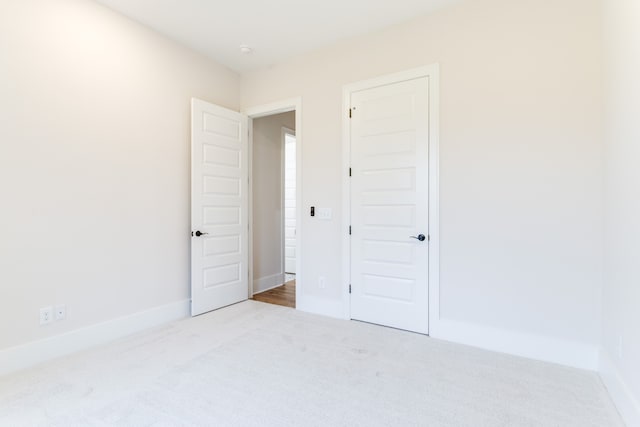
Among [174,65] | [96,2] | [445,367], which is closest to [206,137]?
[174,65]

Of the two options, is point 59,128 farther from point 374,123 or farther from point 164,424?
point 374,123

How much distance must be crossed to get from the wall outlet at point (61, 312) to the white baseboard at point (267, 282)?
2.21 metres

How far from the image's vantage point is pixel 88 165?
2.67m

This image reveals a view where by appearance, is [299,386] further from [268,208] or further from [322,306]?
[268,208]

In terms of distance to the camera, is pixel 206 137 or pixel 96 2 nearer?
pixel 96 2

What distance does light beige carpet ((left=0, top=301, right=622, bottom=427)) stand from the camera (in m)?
1.72

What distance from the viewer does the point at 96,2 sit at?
2.69 meters

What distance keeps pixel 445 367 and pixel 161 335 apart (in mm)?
2454

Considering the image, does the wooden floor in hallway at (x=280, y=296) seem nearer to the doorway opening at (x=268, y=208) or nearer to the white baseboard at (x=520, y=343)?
the doorway opening at (x=268, y=208)

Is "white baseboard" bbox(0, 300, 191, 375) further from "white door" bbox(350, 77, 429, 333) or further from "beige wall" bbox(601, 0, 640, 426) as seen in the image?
"beige wall" bbox(601, 0, 640, 426)

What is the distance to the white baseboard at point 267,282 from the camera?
445 centimetres

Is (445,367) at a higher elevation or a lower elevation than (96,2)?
lower

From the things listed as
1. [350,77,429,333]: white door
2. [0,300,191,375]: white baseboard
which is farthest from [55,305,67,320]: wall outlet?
[350,77,429,333]: white door

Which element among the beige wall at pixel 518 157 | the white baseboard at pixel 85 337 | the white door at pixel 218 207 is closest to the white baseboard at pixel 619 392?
the beige wall at pixel 518 157
